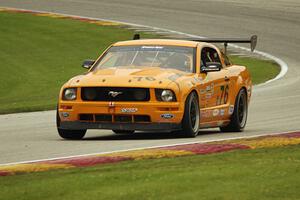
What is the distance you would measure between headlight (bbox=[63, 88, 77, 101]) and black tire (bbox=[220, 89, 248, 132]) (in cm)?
280

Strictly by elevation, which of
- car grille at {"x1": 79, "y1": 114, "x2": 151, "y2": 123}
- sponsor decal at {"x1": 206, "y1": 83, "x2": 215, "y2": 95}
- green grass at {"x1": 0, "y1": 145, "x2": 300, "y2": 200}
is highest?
green grass at {"x1": 0, "y1": 145, "x2": 300, "y2": 200}

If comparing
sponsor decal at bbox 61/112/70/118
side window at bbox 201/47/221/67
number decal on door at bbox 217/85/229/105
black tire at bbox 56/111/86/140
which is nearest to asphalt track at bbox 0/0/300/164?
black tire at bbox 56/111/86/140

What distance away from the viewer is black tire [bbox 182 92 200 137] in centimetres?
1484

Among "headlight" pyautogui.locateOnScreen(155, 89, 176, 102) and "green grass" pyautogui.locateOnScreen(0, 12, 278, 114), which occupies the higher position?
"headlight" pyautogui.locateOnScreen(155, 89, 176, 102)

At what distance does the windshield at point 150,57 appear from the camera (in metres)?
15.9

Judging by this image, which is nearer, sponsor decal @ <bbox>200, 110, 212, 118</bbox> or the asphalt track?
the asphalt track

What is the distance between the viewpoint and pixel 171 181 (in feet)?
32.9

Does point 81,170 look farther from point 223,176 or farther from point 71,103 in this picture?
point 71,103

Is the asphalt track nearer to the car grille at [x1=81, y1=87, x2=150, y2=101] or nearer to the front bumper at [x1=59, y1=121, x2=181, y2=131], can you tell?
the front bumper at [x1=59, y1=121, x2=181, y2=131]

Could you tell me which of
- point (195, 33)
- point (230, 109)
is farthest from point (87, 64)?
point (195, 33)

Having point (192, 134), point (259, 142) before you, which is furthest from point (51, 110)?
point (259, 142)

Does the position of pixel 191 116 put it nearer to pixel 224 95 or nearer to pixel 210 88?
pixel 210 88

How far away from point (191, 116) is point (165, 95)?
50 cm

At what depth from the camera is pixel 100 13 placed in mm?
41000
